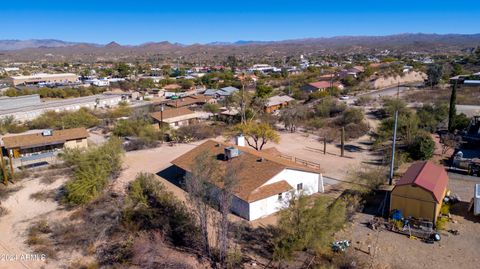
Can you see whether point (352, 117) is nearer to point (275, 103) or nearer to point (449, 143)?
point (449, 143)

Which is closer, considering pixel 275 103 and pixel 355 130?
pixel 355 130

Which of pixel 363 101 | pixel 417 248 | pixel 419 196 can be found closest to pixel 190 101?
pixel 363 101

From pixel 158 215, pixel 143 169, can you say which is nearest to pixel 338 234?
pixel 158 215

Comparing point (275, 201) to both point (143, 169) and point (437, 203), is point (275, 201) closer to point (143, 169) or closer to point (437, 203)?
point (437, 203)

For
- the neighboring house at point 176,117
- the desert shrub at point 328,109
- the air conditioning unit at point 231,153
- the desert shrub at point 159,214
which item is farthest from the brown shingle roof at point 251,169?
the desert shrub at point 328,109

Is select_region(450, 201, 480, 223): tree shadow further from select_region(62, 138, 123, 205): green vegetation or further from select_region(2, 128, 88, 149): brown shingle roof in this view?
select_region(2, 128, 88, 149): brown shingle roof

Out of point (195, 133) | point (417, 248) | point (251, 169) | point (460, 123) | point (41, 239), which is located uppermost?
point (251, 169)

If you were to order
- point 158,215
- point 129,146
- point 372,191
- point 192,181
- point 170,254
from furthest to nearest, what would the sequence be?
1. point 129,146
2. point 372,191
3. point 158,215
4. point 170,254
5. point 192,181
